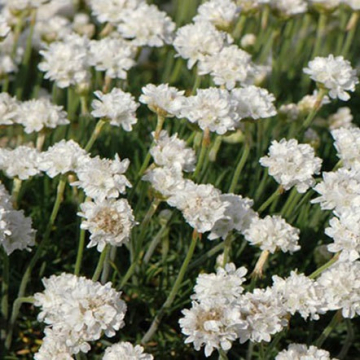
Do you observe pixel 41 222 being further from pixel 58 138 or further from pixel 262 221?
pixel 262 221

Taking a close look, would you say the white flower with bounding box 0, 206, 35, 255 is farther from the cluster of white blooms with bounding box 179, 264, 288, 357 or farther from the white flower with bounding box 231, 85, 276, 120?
the white flower with bounding box 231, 85, 276, 120

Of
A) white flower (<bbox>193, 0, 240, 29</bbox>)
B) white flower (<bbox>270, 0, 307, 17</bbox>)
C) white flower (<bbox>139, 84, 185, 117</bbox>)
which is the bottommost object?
white flower (<bbox>139, 84, 185, 117</bbox>)

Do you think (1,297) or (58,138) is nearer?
(1,297)

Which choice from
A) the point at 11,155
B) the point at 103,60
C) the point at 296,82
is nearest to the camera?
the point at 11,155

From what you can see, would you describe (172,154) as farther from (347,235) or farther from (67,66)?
(67,66)

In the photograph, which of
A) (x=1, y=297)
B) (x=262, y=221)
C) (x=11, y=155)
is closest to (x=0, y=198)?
(x=11, y=155)

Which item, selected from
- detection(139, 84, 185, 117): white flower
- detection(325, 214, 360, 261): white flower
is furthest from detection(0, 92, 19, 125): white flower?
detection(325, 214, 360, 261): white flower

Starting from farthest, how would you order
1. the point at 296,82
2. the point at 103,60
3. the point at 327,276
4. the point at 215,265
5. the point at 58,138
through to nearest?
the point at 296,82, the point at 58,138, the point at 103,60, the point at 215,265, the point at 327,276

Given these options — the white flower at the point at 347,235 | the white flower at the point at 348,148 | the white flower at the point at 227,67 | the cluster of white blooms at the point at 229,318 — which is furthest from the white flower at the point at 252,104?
the cluster of white blooms at the point at 229,318
